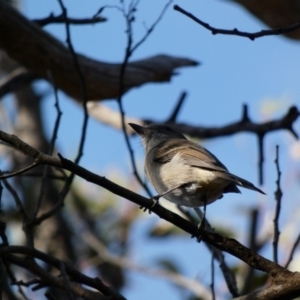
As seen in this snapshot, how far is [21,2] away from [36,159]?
317 inches

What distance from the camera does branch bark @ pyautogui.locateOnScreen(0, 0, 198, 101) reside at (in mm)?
5445

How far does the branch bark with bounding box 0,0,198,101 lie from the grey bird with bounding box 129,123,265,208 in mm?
1191

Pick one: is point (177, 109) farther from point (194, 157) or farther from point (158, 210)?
point (158, 210)

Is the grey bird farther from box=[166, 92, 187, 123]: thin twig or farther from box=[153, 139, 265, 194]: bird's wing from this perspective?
box=[166, 92, 187, 123]: thin twig

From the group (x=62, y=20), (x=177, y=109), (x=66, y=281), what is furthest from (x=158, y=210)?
(x=177, y=109)

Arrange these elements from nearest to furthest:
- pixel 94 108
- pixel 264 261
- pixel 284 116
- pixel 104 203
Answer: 1. pixel 264 261
2. pixel 284 116
3. pixel 94 108
4. pixel 104 203

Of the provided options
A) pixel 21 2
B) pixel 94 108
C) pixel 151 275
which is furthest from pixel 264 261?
pixel 21 2

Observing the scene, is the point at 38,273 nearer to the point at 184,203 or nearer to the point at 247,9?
the point at 184,203

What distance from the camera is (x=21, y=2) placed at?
10.2 m

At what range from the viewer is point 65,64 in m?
5.64

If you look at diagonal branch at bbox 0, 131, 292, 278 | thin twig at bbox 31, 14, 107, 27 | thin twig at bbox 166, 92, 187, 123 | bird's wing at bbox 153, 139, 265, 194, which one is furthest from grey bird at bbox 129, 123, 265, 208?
thin twig at bbox 31, 14, 107, 27

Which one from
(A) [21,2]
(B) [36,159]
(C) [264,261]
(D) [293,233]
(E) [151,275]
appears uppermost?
(A) [21,2]

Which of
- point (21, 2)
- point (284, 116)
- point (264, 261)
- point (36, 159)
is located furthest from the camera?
point (21, 2)

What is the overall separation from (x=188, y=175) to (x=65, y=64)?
6.26 ft
